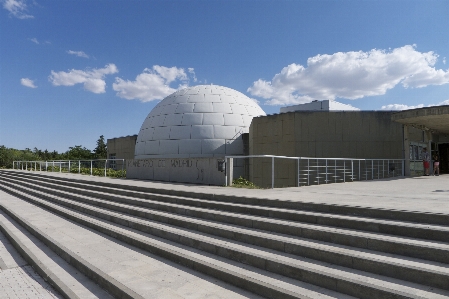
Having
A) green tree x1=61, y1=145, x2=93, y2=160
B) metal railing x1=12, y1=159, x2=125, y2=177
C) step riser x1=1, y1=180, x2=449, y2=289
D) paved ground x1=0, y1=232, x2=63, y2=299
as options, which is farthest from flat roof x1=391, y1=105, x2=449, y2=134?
green tree x1=61, y1=145, x2=93, y2=160

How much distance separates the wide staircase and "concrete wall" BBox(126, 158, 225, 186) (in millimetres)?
4012

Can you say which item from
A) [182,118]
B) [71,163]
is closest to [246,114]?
[182,118]

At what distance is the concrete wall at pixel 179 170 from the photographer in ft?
43.0

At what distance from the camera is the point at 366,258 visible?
4480mm

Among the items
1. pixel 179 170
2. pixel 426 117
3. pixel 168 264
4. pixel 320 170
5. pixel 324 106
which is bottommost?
pixel 168 264

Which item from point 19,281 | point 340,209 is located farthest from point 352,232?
point 19,281

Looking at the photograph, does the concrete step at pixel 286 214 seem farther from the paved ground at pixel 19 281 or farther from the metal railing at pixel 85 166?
the metal railing at pixel 85 166

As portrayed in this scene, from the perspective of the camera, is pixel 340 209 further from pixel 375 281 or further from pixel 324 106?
pixel 324 106

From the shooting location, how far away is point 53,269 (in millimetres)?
6031

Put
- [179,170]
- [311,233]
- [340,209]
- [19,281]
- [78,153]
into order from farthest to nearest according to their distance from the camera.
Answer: [78,153]
[179,170]
[340,209]
[19,281]
[311,233]

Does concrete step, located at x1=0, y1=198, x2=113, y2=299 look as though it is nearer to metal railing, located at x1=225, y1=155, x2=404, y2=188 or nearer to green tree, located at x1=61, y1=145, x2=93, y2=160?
metal railing, located at x1=225, y1=155, x2=404, y2=188

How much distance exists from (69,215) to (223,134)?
14.4 meters

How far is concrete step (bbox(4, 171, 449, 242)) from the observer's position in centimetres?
496

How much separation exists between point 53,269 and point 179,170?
9.24 m
